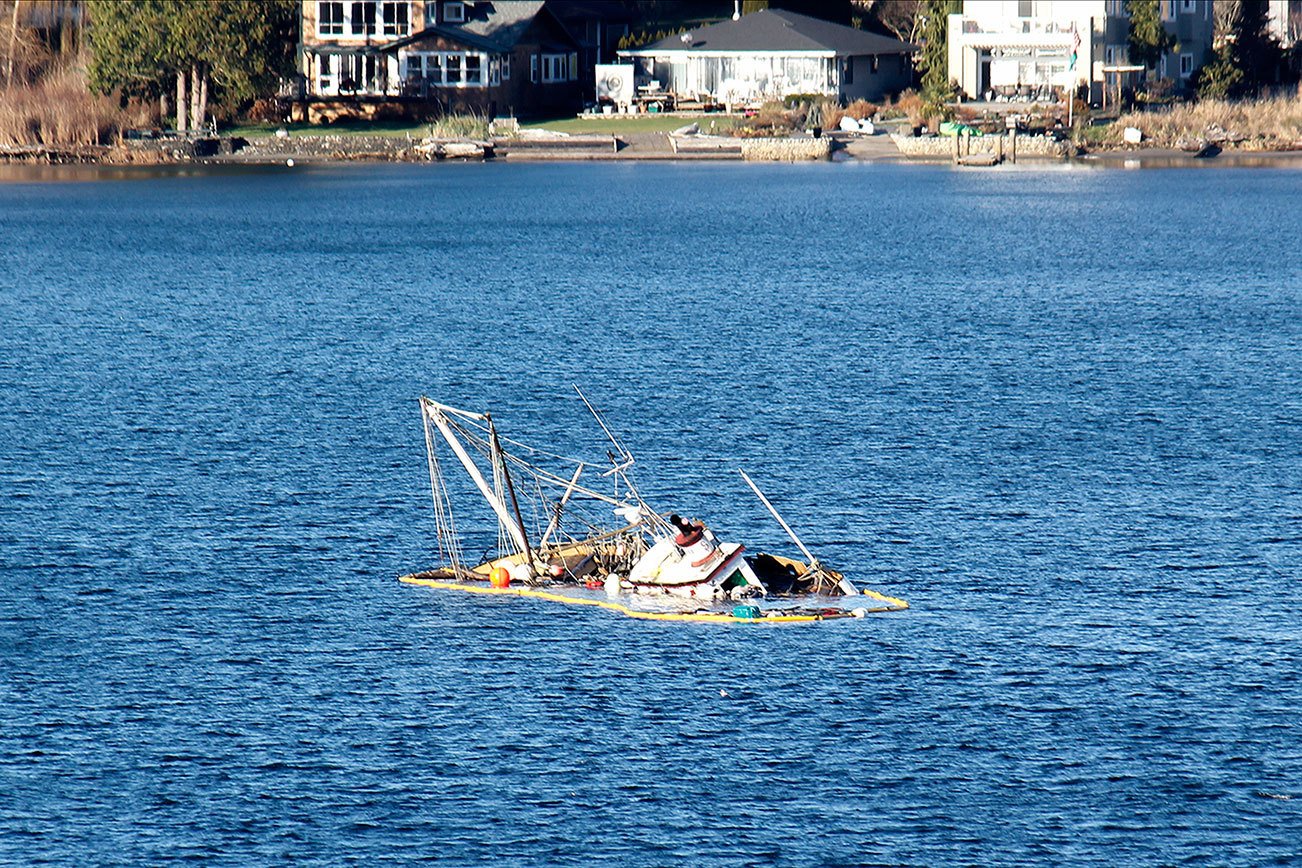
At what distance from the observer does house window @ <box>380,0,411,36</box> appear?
195000 millimetres

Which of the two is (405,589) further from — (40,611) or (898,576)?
(898,576)

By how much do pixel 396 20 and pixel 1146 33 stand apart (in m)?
75.3

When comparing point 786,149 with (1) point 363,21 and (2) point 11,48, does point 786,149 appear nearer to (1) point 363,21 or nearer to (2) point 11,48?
(1) point 363,21

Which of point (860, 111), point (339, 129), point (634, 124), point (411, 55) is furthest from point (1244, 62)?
point (339, 129)

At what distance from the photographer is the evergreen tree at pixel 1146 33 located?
188 m

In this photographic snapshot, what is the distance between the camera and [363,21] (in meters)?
195

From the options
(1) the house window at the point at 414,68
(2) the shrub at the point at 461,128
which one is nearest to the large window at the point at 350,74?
(1) the house window at the point at 414,68

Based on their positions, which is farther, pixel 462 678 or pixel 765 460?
pixel 765 460

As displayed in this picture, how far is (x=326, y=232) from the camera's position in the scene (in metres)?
153

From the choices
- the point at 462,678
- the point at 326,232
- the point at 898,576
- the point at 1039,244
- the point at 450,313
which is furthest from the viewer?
the point at 326,232

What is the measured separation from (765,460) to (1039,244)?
76759 mm

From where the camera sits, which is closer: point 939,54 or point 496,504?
point 496,504

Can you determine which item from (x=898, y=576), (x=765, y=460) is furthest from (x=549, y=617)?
(x=765, y=460)

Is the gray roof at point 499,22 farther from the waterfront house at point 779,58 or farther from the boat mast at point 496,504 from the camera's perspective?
the boat mast at point 496,504
